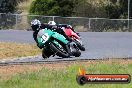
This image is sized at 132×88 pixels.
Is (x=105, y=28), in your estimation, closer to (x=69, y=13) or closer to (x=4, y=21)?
(x=69, y=13)

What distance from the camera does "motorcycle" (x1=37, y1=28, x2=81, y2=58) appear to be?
697 cm

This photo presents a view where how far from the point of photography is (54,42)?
737cm

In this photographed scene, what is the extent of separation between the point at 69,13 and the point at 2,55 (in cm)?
2584

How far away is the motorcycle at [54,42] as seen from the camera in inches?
274

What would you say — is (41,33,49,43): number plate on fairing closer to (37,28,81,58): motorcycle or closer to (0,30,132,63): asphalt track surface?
(37,28,81,58): motorcycle

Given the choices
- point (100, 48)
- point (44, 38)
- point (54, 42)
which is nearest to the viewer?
point (44, 38)

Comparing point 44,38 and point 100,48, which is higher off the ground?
point 44,38

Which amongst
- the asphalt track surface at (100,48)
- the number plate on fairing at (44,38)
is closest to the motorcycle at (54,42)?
the number plate on fairing at (44,38)

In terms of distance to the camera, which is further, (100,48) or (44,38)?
(100,48)

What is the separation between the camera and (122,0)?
150 feet

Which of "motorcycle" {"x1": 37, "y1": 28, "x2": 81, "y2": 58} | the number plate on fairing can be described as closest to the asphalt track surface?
"motorcycle" {"x1": 37, "y1": 28, "x2": 81, "y2": 58}

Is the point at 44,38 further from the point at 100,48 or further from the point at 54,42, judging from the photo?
the point at 100,48

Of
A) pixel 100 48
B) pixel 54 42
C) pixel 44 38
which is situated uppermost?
pixel 44 38

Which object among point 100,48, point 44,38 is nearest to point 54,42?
point 44,38
